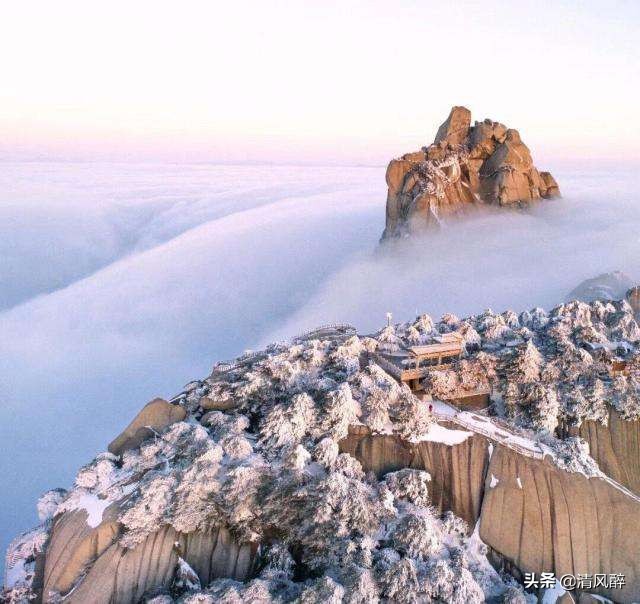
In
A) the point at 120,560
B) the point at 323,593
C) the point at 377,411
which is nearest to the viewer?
the point at 323,593

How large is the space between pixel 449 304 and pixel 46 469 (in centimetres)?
6184

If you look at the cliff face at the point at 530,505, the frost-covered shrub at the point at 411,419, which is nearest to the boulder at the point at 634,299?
the cliff face at the point at 530,505

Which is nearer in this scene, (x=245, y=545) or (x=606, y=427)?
(x=245, y=545)

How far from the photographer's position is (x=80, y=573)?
58.1ft

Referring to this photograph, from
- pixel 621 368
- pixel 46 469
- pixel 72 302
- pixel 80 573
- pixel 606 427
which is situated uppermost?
pixel 621 368

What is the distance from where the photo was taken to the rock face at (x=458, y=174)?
72.6 metres

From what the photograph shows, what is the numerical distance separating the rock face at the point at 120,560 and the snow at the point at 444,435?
31.5ft

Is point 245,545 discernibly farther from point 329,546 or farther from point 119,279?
point 119,279

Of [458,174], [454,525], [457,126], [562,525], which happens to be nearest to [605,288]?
[458,174]

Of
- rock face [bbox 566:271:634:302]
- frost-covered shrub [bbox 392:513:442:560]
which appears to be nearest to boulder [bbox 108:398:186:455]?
frost-covered shrub [bbox 392:513:442:560]

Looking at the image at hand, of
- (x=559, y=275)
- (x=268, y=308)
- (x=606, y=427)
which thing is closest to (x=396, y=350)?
(x=606, y=427)

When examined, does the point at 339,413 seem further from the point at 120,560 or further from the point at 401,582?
the point at 120,560

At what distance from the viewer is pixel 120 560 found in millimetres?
17625

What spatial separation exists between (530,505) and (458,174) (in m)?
65.3
